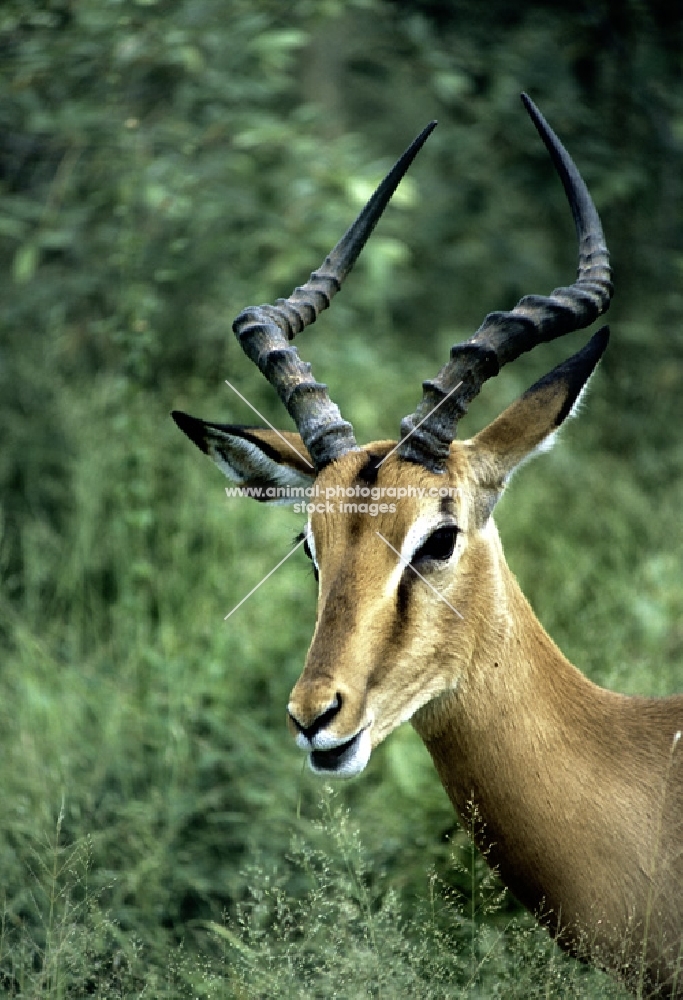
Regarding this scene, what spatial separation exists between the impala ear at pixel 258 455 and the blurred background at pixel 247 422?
116cm

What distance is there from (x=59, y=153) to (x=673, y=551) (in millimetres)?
5435

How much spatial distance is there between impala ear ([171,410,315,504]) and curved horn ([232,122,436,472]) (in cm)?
22

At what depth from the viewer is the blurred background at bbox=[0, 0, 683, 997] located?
13.6 feet

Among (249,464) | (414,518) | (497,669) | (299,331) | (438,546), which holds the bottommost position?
(497,669)

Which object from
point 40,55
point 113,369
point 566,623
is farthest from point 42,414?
point 566,623

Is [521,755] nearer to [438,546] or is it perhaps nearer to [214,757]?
[438,546]

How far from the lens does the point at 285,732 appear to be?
17.6 ft

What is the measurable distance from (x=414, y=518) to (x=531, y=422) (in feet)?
1.66

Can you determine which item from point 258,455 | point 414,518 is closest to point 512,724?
point 414,518

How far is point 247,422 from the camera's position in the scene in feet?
27.1

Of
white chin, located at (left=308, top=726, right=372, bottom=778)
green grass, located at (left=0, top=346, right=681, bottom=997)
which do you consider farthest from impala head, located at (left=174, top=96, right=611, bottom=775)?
green grass, located at (left=0, top=346, right=681, bottom=997)

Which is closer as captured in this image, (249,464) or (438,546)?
(438,546)

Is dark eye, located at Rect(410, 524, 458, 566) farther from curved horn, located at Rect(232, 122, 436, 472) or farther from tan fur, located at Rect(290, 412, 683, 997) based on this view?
curved horn, located at Rect(232, 122, 436, 472)

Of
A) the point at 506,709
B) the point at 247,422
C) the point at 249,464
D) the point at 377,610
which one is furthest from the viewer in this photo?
the point at 247,422
